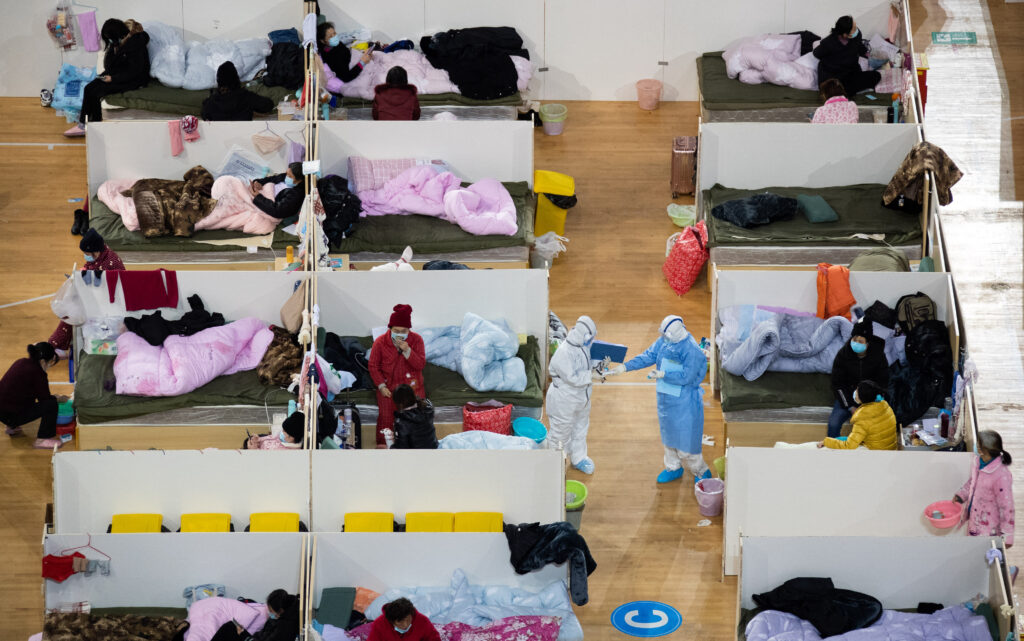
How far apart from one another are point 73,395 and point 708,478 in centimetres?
406

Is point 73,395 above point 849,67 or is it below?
below

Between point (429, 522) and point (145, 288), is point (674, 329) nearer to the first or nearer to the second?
point (429, 522)

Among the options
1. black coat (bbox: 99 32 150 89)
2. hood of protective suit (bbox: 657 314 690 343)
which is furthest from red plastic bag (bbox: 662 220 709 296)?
black coat (bbox: 99 32 150 89)

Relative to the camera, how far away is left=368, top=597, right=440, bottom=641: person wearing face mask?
6914 millimetres

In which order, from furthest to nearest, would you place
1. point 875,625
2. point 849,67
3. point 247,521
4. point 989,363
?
point 849,67 → point 989,363 → point 247,521 → point 875,625

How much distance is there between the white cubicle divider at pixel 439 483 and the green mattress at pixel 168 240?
2923mm

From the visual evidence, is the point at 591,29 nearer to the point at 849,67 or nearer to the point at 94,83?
the point at 849,67

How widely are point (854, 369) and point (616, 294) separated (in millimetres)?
2431

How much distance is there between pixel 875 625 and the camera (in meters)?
7.48

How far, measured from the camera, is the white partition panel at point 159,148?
10.9 metres

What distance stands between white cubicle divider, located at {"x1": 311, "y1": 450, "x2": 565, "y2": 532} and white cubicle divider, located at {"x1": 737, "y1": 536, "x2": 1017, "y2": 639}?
113cm

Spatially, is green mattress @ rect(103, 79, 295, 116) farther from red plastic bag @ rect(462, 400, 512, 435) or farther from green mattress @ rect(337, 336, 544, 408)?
red plastic bag @ rect(462, 400, 512, 435)

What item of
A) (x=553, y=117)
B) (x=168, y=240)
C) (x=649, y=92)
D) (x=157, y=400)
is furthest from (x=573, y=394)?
(x=649, y=92)

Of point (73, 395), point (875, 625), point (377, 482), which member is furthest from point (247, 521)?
point (875, 625)
